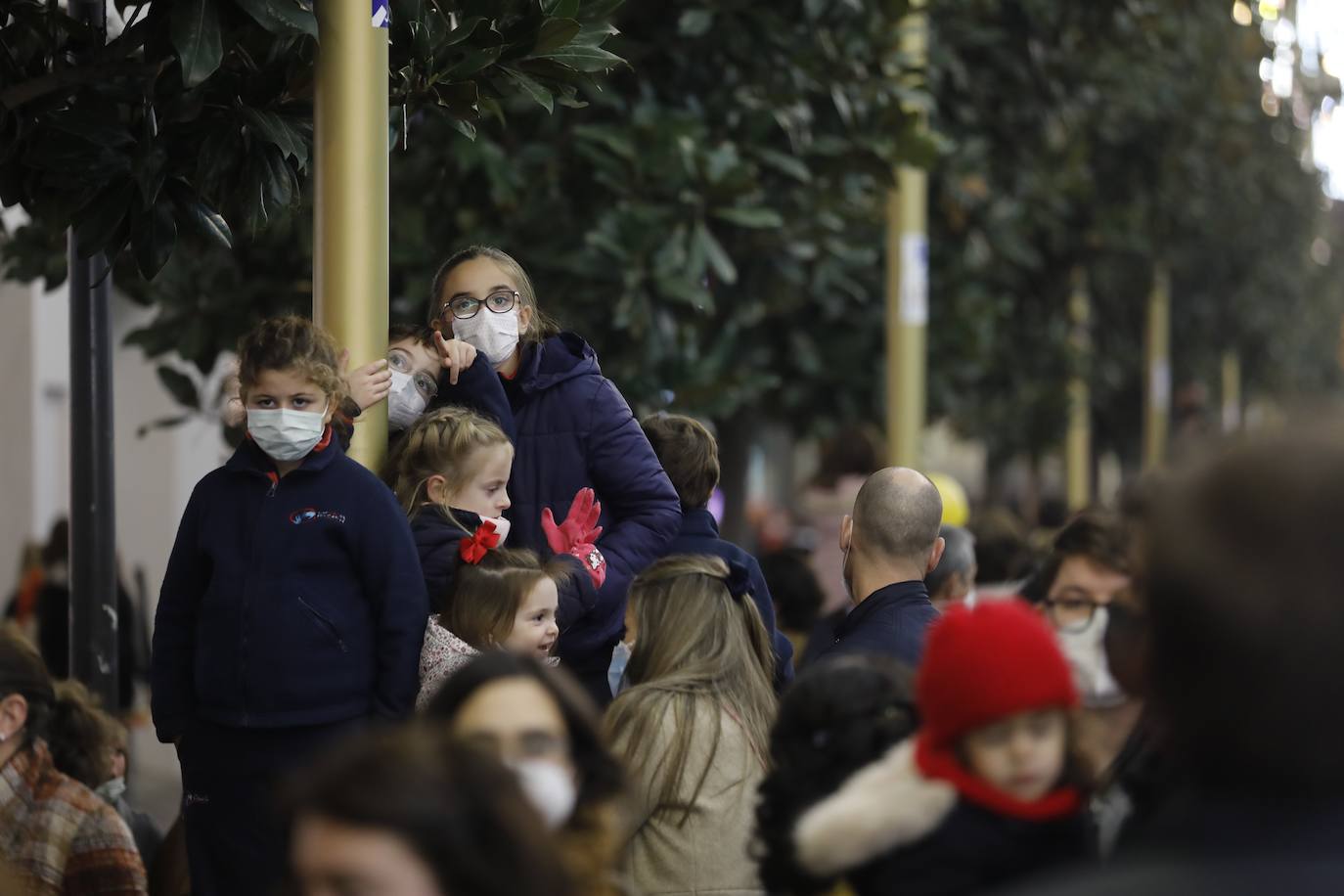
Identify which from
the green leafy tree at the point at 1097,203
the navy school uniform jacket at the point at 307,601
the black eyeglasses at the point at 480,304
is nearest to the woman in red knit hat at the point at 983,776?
the navy school uniform jacket at the point at 307,601

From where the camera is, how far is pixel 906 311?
11797 mm

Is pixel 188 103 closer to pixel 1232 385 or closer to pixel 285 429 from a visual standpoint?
pixel 285 429

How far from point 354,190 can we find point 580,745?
2213mm

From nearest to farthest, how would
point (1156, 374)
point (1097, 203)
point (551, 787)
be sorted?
point (551, 787) → point (1097, 203) → point (1156, 374)

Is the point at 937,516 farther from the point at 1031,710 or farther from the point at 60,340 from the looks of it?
the point at 60,340

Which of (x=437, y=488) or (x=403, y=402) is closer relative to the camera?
(x=437, y=488)

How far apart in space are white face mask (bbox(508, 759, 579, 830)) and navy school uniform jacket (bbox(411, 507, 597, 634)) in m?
1.70

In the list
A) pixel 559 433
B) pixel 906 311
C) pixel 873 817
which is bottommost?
pixel 873 817

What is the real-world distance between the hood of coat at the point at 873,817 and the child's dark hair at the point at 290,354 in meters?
1.85

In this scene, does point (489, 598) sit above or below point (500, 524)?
below

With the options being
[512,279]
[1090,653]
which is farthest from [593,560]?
[1090,653]

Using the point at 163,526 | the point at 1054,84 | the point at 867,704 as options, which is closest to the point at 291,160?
the point at 867,704

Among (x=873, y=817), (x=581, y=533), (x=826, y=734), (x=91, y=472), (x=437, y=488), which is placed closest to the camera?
(x=873, y=817)

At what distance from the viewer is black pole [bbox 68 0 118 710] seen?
6.07 meters
